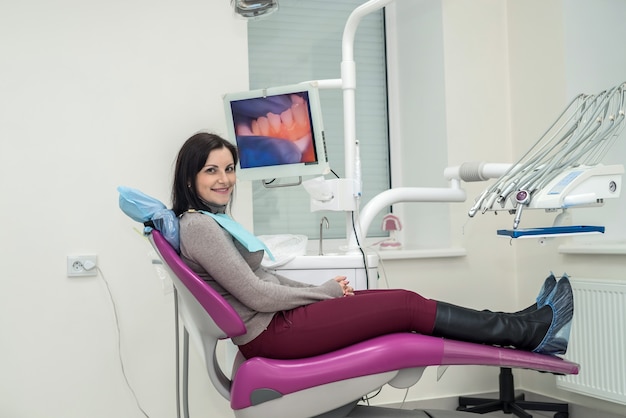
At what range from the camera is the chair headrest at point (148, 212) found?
5.71 feet

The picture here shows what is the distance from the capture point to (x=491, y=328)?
6.00 ft

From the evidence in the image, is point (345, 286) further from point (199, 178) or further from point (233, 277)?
→ point (199, 178)

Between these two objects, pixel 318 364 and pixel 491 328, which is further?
pixel 491 328

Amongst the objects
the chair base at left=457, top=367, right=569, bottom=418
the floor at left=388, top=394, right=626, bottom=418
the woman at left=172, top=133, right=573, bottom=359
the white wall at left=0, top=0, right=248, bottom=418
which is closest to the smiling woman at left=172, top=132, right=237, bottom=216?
the woman at left=172, top=133, right=573, bottom=359

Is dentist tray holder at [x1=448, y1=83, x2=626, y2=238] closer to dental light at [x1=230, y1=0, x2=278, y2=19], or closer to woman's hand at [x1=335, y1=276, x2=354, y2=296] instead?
woman's hand at [x1=335, y1=276, x2=354, y2=296]

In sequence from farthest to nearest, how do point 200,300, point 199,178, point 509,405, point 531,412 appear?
point 531,412, point 509,405, point 199,178, point 200,300

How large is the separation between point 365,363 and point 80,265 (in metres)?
→ 1.29

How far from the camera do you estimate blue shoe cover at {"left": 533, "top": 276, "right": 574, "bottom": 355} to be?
6.03ft

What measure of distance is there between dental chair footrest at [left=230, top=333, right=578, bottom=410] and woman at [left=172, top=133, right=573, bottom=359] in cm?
5

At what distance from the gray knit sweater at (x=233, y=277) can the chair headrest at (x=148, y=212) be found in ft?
0.14

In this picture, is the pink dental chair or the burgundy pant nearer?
the pink dental chair

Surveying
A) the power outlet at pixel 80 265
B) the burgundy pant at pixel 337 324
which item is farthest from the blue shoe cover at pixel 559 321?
the power outlet at pixel 80 265

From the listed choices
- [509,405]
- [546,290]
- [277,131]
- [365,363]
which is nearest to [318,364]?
[365,363]

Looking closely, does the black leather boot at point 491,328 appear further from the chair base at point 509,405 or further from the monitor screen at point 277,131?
the chair base at point 509,405
